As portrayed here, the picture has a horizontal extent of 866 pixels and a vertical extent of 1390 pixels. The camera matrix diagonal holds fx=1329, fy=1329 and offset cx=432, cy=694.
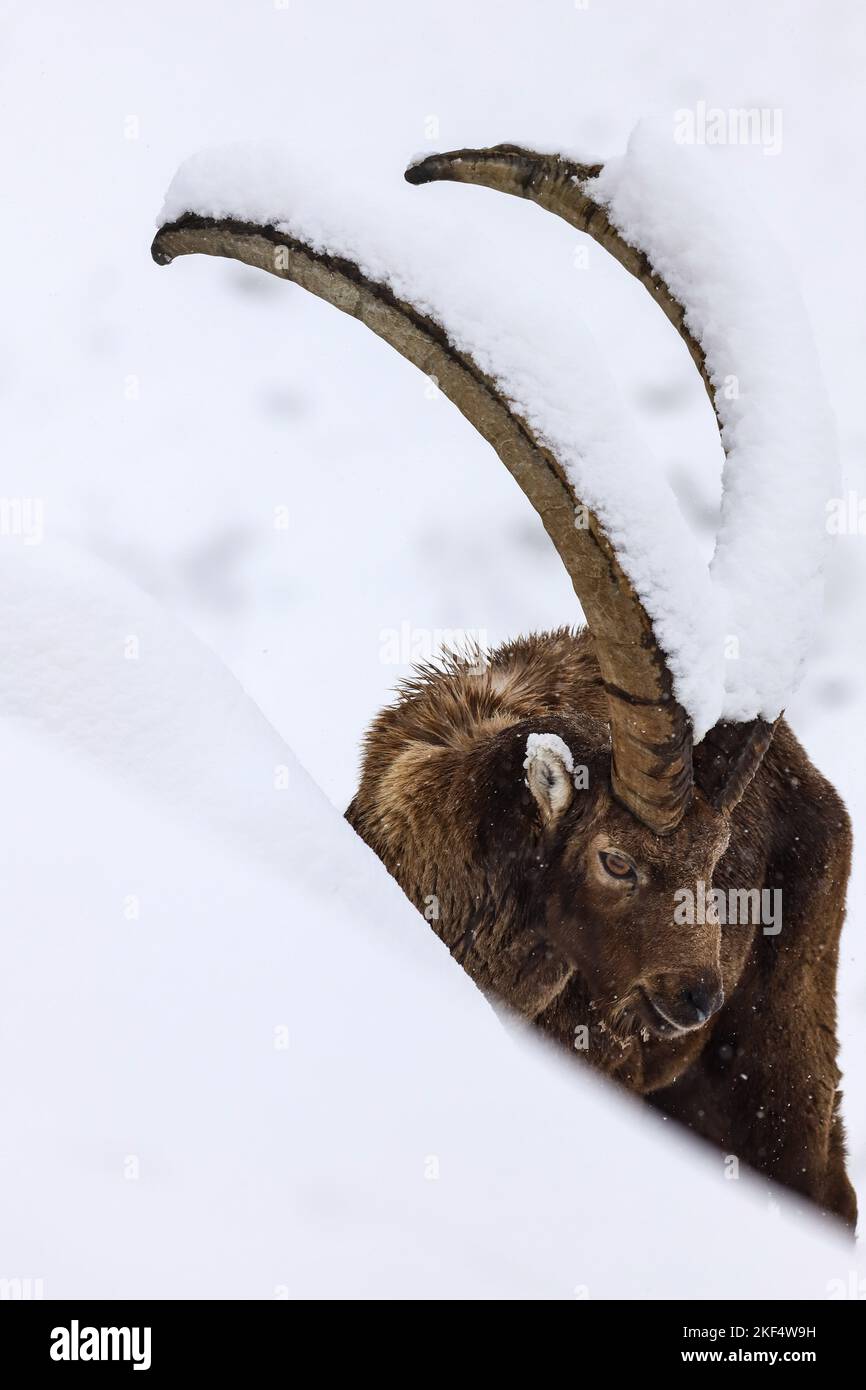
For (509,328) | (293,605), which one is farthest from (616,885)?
(293,605)

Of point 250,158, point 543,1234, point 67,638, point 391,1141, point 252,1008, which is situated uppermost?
point 250,158

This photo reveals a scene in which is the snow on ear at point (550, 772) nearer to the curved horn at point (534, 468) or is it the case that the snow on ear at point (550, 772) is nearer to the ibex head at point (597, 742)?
the ibex head at point (597, 742)

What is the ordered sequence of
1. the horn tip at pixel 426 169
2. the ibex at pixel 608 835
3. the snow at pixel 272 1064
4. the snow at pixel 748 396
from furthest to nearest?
the horn tip at pixel 426 169
the snow at pixel 748 396
the ibex at pixel 608 835
the snow at pixel 272 1064

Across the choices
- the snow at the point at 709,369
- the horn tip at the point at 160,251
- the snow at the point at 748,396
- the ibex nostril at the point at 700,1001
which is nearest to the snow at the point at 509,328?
the snow at the point at 709,369

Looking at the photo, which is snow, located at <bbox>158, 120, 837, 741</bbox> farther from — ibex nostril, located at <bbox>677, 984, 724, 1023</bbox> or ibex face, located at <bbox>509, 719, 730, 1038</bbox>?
ibex nostril, located at <bbox>677, 984, 724, 1023</bbox>

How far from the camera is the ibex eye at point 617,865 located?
2.96 m

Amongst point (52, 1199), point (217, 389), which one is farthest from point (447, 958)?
point (217, 389)

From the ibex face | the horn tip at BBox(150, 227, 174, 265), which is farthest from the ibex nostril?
the horn tip at BBox(150, 227, 174, 265)

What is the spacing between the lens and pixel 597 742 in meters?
Result: 3.14

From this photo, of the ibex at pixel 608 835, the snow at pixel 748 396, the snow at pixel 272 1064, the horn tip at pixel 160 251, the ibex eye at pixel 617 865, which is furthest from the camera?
the ibex eye at pixel 617 865

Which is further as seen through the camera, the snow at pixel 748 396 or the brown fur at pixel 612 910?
the brown fur at pixel 612 910

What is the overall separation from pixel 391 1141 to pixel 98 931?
0.50 meters

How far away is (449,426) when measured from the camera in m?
7.89

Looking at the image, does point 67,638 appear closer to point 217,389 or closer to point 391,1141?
point 391,1141
